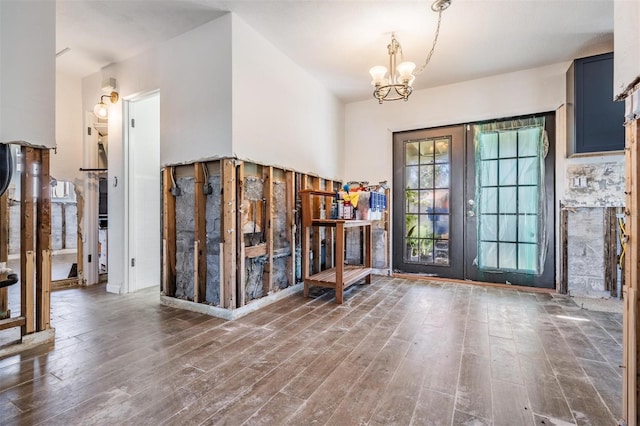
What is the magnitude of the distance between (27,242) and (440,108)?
4.80 m

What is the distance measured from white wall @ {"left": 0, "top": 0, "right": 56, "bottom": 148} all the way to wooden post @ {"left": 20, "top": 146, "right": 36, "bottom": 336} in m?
0.16

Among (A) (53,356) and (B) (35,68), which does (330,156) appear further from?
(A) (53,356)

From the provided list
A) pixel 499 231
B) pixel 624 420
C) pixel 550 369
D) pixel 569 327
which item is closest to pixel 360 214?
pixel 499 231

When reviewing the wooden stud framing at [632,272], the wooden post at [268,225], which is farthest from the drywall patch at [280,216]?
the wooden stud framing at [632,272]

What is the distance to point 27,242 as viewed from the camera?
7.18 feet

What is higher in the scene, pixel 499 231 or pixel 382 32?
pixel 382 32

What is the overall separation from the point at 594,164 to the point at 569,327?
210cm

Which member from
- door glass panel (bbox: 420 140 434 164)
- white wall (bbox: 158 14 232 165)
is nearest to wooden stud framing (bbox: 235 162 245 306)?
white wall (bbox: 158 14 232 165)

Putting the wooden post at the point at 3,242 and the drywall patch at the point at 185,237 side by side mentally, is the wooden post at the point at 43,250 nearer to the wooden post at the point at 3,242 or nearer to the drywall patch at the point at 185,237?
the wooden post at the point at 3,242

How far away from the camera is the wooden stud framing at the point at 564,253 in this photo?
3.58 meters

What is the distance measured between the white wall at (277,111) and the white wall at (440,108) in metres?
0.50

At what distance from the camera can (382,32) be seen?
3021 millimetres

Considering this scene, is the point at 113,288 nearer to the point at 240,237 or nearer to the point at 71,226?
the point at 71,226

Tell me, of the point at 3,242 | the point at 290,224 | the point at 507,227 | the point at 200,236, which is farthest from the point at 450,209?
the point at 3,242
